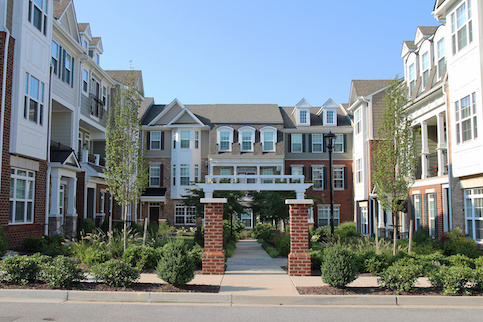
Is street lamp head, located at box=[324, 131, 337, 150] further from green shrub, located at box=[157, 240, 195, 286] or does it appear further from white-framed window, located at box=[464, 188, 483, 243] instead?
green shrub, located at box=[157, 240, 195, 286]

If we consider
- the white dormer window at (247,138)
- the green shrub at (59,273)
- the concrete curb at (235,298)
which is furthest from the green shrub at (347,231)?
the green shrub at (59,273)

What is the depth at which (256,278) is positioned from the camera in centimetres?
Answer: 1230

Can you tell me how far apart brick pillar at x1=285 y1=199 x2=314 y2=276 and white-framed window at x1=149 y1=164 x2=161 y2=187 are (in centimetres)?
2390

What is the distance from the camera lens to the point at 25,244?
1672cm

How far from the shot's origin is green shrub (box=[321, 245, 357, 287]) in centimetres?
1006

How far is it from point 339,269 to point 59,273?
628cm

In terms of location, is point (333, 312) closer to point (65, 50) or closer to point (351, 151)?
point (65, 50)

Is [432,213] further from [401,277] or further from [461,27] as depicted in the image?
[401,277]

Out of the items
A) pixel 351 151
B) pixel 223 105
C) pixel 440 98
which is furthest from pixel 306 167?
pixel 440 98

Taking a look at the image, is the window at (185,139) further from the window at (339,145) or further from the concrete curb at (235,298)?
the concrete curb at (235,298)

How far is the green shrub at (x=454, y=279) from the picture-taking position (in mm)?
9759

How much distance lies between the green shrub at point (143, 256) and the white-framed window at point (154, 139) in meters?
22.6

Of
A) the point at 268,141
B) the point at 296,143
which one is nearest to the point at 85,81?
the point at 268,141

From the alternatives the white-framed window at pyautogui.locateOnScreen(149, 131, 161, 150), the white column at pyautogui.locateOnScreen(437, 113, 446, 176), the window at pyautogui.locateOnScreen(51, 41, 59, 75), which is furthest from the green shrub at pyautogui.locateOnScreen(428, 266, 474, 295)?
the white-framed window at pyautogui.locateOnScreen(149, 131, 161, 150)
